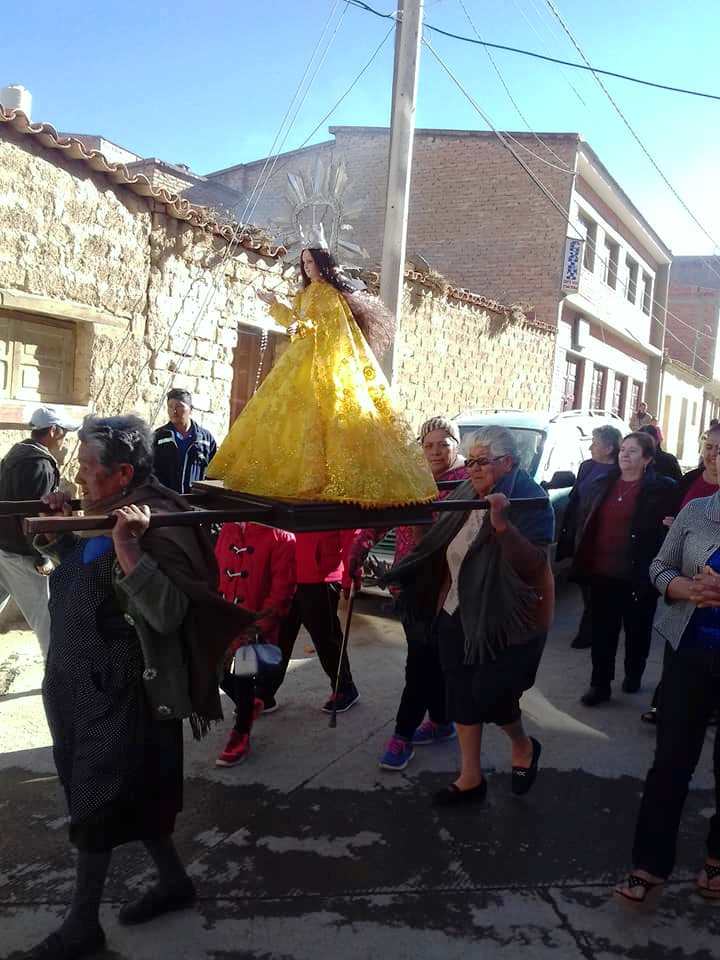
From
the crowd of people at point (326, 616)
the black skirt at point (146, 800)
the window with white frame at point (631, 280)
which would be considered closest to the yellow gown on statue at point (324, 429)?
the crowd of people at point (326, 616)

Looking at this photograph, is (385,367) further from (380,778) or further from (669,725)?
(669,725)

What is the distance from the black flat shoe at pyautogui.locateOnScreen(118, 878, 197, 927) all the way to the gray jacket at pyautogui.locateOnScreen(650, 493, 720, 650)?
197 cm

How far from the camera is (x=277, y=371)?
9.84 feet

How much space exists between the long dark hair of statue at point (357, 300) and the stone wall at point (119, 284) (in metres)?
3.38

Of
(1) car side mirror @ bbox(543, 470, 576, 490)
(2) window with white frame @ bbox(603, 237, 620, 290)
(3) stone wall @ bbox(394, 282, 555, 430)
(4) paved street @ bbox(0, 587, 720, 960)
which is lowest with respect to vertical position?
(4) paved street @ bbox(0, 587, 720, 960)

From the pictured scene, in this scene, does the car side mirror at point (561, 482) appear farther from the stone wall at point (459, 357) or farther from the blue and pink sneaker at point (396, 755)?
the stone wall at point (459, 357)

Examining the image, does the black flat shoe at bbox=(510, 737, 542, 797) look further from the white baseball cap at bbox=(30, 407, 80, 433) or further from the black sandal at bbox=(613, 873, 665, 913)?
the white baseball cap at bbox=(30, 407, 80, 433)

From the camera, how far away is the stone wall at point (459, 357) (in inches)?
453

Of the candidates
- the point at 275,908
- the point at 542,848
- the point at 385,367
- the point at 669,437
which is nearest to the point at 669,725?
the point at 542,848

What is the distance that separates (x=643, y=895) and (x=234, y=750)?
2.05 metres

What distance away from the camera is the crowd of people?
2578 millimetres

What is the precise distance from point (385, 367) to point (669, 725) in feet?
17.0

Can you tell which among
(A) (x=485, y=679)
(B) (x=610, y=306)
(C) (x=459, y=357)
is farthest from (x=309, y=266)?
(B) (x=610, y=306)

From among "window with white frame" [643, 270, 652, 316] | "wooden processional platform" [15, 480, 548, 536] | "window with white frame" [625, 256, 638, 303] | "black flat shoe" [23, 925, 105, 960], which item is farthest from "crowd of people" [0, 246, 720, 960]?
"window with white frame" [643, 270, 652, 316]
